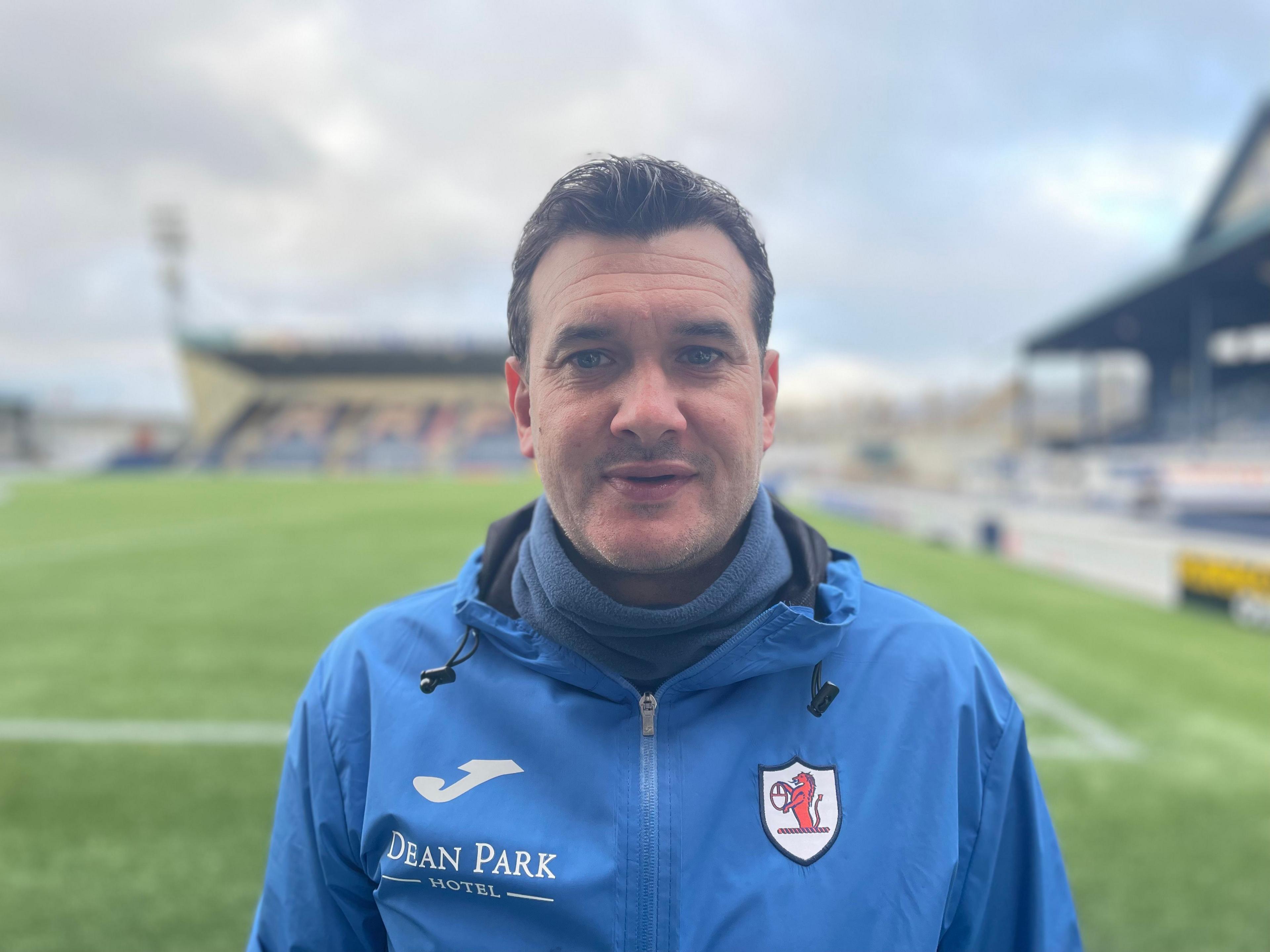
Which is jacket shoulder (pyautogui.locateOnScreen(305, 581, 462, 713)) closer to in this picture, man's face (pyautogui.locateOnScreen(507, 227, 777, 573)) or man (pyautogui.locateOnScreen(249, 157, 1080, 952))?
man (pyautogui.locateOnScreen(249, 157, 1080, 952))

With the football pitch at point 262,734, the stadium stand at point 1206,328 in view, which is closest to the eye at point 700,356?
the football pitch at point 262,734

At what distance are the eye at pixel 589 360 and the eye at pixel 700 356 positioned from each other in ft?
0.37

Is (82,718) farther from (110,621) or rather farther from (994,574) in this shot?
(994,574)

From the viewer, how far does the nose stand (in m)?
1.09

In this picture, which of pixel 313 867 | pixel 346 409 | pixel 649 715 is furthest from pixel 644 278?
pixel 346 409

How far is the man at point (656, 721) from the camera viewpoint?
44.3 inches

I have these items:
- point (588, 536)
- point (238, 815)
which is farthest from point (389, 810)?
point (238, 815)

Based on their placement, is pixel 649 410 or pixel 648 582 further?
pixel 648 582

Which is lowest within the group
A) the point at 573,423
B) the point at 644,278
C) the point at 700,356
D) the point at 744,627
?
the point at 744,627

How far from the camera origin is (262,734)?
4.79 metres

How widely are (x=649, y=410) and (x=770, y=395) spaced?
0.32m

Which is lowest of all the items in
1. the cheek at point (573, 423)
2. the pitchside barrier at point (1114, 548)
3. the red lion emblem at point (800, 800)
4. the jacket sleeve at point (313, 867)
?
the pitchside barrier at point (1114, 548)

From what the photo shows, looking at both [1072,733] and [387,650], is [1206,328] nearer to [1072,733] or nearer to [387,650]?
[1072,733]

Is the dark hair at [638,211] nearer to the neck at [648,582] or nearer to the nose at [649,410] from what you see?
the nose at [649,410]
